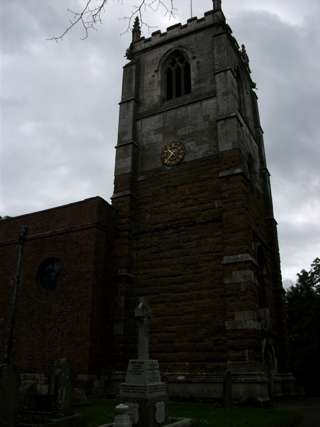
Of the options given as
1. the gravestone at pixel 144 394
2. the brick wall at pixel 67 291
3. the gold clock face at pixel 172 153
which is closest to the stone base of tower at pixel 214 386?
the brick wall at pixel 67 291

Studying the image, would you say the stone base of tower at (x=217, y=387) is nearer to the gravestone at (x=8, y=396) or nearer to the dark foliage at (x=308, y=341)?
the gravestone at (x=8, y=396)

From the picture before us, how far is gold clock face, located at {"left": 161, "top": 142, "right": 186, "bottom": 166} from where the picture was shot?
18.0 m

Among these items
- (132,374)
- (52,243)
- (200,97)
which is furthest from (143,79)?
(132,374)

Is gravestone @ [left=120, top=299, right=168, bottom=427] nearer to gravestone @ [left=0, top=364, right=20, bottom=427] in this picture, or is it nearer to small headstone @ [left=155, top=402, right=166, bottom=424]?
small headstone @ [left=155, top=402, right=166, bottom=424]

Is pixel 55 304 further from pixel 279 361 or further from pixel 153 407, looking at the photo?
pixel 279 361

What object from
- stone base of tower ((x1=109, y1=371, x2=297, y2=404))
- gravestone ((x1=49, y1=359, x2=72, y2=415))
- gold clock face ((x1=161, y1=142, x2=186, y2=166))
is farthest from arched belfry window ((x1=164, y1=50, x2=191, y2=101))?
gravestone ((x1=49, y1=359, x2=72, y2=415))

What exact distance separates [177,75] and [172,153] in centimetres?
546

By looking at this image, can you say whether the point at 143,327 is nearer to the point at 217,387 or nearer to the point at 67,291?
the point at 217,387

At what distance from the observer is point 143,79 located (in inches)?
851

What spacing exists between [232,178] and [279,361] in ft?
29.2

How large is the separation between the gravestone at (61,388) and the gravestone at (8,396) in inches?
62.6

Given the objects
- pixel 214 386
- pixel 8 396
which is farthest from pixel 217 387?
pixel 8 396

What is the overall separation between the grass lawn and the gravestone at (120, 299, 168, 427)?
3.79 ft

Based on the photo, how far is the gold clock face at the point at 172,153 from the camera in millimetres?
17953
